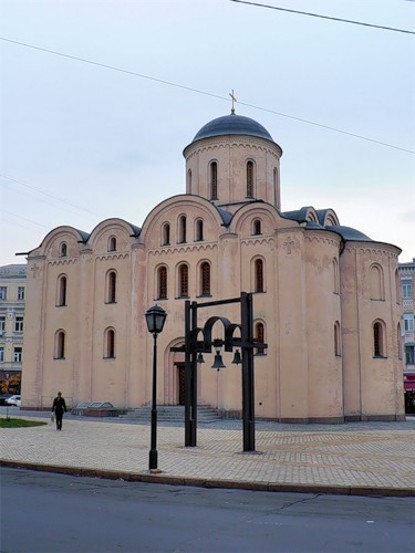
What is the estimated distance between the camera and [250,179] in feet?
116

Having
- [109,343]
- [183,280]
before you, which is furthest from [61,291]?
[183,280]

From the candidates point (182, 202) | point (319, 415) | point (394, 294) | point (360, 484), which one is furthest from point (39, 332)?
point (360, 484)

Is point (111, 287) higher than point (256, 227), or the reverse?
point (256, 227)

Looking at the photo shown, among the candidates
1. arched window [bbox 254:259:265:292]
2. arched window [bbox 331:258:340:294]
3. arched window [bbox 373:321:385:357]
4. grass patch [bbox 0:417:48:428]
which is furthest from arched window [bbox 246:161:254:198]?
grass patch [bbox 0:417:48:428]

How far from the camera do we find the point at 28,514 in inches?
313

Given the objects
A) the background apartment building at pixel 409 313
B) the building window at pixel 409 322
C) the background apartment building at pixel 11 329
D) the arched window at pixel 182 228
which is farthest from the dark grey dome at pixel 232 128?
the background apartment building at pixel 11 329

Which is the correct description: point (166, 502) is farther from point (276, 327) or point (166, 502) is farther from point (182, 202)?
point (182, 202)

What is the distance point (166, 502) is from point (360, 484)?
355 centimetres

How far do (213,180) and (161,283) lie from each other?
670 centimetres

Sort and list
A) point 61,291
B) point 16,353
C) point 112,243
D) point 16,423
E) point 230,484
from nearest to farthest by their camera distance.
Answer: point 230,484 → point 16,423 → point 112,243 → point 61,291 → point 16,353

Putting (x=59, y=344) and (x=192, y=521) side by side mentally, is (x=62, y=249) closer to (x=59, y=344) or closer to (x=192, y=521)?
(x=59, y=344)

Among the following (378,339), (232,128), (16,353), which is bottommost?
(378,339)

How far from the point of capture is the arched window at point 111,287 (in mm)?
34266

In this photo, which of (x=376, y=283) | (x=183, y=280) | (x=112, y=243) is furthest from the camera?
(x=112, y=243)
